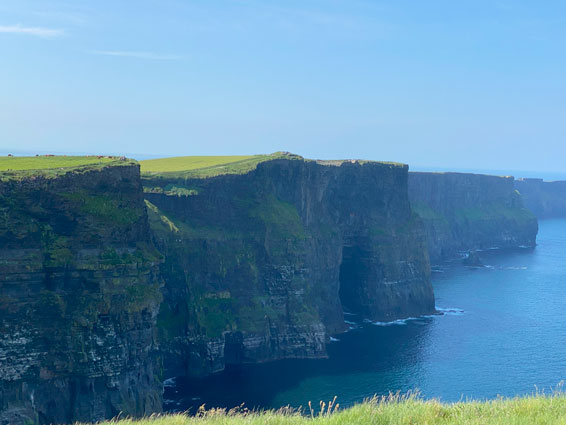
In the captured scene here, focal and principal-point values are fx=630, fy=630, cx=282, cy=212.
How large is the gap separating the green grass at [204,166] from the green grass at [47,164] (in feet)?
81.3

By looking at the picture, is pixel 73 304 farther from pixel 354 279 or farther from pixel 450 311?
pixel 450 311

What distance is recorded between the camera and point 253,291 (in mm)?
106812

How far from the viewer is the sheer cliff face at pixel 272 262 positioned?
9944 centimetres

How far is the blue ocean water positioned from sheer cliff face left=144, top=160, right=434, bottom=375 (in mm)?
4805

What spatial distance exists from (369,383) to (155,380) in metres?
32.9

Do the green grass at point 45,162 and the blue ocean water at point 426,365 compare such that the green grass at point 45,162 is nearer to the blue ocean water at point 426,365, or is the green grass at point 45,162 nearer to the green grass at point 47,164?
the green grass at point 47,164

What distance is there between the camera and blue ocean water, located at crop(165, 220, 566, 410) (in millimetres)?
88812

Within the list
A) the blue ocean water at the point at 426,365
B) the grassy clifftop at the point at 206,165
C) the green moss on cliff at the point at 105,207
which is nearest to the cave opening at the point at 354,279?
the blue ocean water at the point at 426,365

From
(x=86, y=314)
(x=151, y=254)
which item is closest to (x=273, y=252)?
(x=151, y=254)

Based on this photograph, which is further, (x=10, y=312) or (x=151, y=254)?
(x=151, y=254)

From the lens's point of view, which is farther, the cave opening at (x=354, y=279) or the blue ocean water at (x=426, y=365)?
the cave opening at (x=354, y=279)

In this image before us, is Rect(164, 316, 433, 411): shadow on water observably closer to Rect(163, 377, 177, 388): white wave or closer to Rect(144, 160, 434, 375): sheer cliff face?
Rect(163, 377, 177, 388): white wave

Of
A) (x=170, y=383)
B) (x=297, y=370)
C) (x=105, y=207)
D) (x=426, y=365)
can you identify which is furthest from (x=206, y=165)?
(x=426, y=365)

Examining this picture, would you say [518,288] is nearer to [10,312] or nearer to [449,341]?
[449,341]
